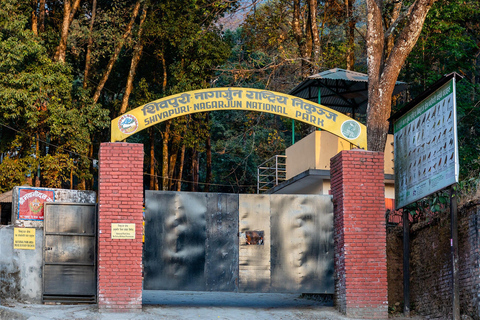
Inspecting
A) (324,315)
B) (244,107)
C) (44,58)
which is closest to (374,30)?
(244,107)

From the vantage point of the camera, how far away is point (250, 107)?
12883mm

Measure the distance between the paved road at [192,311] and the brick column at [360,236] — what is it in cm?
59

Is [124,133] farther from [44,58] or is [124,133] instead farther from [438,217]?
[44,58]

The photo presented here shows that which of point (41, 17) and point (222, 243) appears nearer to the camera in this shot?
point (222, 243)

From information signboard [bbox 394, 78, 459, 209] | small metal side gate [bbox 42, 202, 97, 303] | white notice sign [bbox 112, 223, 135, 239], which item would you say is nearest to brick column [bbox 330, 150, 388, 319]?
information signboard [bbox 394, 78, 459, 209]

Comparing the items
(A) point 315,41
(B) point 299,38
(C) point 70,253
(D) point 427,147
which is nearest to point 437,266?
(D) point 427,147

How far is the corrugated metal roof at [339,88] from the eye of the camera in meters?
19.1

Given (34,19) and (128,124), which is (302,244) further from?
(34,19)

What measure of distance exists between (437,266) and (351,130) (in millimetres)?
3444

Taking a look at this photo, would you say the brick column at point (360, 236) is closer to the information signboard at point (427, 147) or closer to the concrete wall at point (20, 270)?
the information signboard at point (427, 147)

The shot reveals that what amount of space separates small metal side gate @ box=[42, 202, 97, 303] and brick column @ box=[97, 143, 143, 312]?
80cm

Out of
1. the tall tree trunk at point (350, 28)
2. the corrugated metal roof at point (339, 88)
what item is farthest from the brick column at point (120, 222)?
the tall tree trunk at point (350, 28)

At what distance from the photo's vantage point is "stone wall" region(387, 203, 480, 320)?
11453mm

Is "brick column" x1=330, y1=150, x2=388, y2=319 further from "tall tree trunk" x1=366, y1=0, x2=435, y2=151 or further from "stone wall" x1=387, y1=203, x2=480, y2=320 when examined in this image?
"tall tree trunk" x1=366, y1=0, x2=435, y2=151
